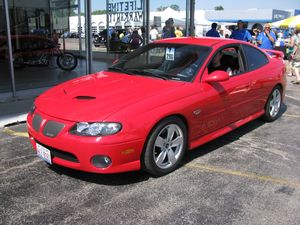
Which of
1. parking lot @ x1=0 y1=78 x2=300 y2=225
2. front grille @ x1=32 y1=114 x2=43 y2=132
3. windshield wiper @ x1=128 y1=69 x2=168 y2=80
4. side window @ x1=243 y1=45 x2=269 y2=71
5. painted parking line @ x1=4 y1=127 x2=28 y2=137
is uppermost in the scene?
side window @ x1=243 y1=45 x2=269 y2=71

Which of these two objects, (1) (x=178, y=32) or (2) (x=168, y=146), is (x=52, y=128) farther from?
(1) (x=178, y=32)

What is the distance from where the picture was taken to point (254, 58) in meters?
5.84

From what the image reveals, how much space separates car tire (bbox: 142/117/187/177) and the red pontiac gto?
0.03 ft

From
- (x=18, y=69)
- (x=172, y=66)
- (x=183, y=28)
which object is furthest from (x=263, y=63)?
(x=18, y=69)

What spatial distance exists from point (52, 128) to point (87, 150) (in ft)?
1.59

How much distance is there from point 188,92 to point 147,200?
1.38m

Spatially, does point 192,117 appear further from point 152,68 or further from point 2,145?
point 2,145

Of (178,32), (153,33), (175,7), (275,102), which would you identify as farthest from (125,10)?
(275,102)

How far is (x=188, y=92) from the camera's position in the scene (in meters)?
4.36

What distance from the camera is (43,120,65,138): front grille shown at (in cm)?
375

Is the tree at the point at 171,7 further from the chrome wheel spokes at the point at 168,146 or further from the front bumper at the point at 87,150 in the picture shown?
the front bumper at the point at 87,150

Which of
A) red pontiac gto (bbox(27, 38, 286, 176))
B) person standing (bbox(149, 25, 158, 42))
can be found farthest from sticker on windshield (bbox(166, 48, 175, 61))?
person standing (bbox(149, 25, 158, 42))

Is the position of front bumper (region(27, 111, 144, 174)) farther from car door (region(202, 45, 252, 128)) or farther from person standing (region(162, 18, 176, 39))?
person standing (region(162, 18, 176, 39))

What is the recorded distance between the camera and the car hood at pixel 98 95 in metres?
3.79
